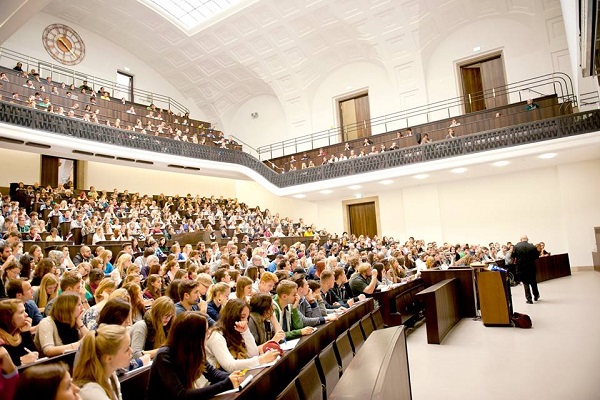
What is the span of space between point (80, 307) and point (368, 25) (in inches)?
637

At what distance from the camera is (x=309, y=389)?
2385 mm

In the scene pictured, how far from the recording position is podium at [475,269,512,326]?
5814 millimetres

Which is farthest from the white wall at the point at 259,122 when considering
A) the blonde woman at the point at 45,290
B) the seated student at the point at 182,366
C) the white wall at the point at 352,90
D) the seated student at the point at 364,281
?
the seated student at the point at 182,366

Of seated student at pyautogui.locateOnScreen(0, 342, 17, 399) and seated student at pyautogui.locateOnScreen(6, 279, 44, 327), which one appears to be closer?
seated student at pyautogui.locateOnScreen(0, 342, 17, 399)

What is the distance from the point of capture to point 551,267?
11086 millimetres

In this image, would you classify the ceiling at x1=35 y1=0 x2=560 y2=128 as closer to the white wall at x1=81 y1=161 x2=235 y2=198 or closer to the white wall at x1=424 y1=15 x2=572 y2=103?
the white wall at x1=424 y1=15 x2=572 y2=103

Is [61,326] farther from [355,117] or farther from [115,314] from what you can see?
[355,117]

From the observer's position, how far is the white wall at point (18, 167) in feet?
47.0

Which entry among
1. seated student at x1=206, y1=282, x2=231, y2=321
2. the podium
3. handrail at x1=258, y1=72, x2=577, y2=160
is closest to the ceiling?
handrail at x1=258, y1=72, x2=577, y2=160

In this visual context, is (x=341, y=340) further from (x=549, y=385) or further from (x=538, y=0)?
(x=538, y=0)

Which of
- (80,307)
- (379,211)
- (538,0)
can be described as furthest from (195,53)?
(80,307)

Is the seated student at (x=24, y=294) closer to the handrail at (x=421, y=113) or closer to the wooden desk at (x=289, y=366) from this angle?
the wooden desk at (x=289, y=366)

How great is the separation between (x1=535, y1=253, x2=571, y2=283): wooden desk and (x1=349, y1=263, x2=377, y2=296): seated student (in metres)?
7.04

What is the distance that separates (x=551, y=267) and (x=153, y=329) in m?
11.5
